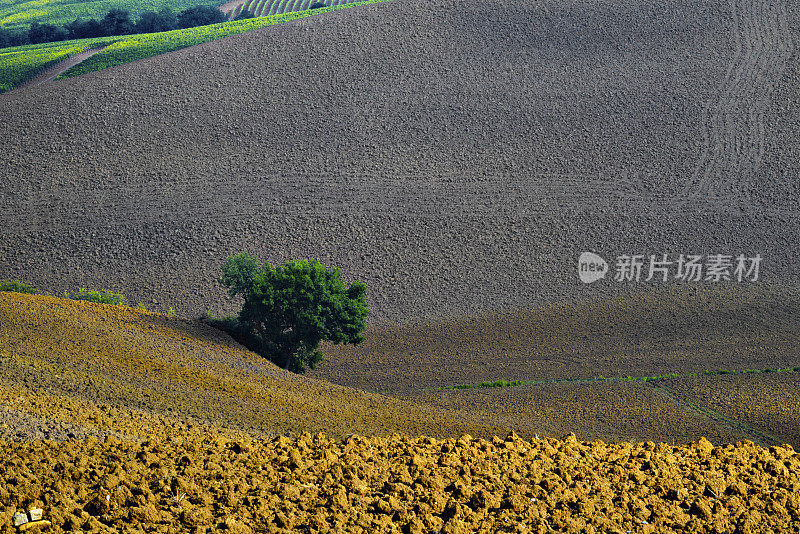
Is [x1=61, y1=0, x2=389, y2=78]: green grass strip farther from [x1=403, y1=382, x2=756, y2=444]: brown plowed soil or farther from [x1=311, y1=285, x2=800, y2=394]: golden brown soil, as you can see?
[x1=403, y1=382, x2=756, y2=444]: brown plowed soil

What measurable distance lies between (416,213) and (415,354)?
1335 centimetres

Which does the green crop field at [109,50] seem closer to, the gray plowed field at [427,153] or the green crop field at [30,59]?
the green crop field at [30,59]

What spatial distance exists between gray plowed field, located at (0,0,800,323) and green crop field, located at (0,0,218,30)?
83.2 m

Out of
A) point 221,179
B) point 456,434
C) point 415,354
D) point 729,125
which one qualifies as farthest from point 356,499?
point 729,125

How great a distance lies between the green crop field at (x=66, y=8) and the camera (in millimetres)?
132325

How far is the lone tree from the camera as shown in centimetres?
3158

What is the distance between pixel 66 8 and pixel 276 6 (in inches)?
2155

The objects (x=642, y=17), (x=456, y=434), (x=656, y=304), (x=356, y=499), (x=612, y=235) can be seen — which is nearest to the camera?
(x=356, y=499)

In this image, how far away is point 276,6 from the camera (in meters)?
109

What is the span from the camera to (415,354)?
3775cm

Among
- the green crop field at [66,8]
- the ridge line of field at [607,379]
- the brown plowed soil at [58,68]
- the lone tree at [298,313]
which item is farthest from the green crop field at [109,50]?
the green crop field at [66,8]

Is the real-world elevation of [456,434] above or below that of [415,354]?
below

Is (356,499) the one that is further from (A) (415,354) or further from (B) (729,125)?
(B) (729,125)

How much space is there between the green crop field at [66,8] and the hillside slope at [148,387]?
117 metres
